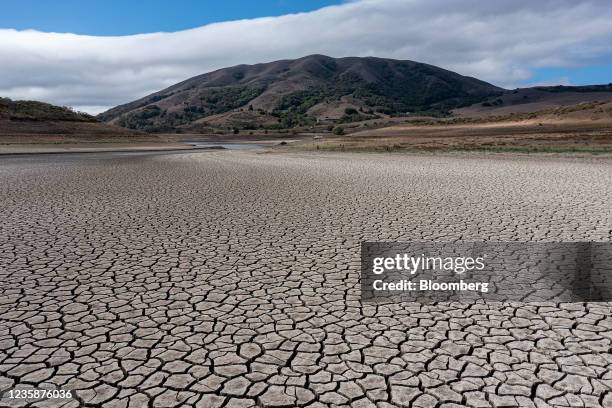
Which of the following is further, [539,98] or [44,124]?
[539,98]

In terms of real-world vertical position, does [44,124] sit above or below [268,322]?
above

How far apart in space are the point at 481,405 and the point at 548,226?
6432 mm

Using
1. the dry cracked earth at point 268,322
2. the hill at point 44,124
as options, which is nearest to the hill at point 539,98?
the hill at point 44,124

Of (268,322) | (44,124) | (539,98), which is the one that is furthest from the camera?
(539,98)

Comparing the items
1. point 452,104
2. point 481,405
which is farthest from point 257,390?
point 452,104

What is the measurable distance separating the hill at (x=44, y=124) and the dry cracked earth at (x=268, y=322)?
50.1 metres

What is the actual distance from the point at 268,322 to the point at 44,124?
62389 mm

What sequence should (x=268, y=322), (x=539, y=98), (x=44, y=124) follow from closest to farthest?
1. (x=268, y=322)
2. (x=44, y=124)
3. (x=539, y=98)

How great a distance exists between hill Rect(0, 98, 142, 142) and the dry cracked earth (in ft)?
164

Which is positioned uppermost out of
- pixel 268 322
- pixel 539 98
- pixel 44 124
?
pixel 539 98

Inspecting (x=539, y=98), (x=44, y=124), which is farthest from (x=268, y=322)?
(x=539, y=98)

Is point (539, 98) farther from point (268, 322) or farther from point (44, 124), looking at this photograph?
point (268, 322)

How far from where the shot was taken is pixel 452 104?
172500 mm

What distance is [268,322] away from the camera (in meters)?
4.28
